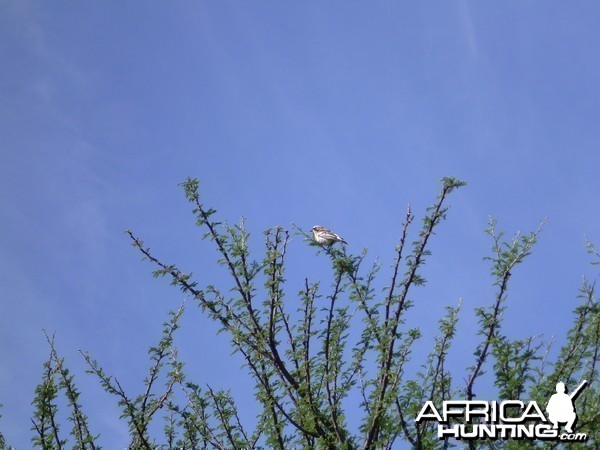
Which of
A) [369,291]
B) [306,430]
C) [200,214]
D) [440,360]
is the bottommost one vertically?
[306,430]

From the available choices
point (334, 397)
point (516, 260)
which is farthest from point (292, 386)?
point (516, 260)

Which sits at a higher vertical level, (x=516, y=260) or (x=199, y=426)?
(x=516, y=260)

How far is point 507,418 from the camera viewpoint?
924cm

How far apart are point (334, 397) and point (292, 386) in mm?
526

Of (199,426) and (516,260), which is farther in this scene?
(199,426)

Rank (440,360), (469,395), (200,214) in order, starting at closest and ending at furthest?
(469,395)
(440,360)
(200,214)

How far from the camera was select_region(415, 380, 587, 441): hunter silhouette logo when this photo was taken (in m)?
8.95

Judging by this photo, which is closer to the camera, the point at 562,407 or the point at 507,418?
the point at 562,407

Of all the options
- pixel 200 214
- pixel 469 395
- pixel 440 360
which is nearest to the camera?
pixel 469 395

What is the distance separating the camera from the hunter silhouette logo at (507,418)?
8.95m

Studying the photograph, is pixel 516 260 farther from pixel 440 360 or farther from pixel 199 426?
pixel 199 426

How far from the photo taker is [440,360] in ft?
32.7

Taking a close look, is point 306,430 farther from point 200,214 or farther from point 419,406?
point 200,214

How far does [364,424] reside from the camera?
9.48 meters
